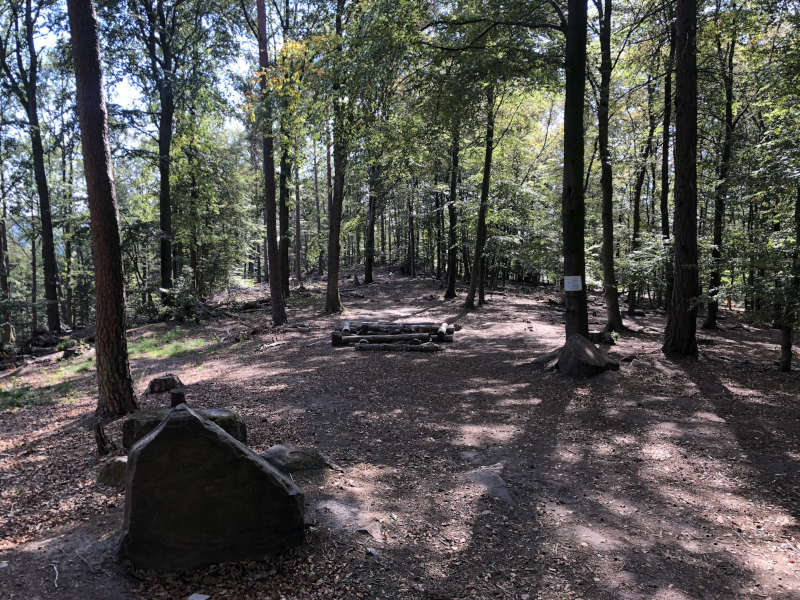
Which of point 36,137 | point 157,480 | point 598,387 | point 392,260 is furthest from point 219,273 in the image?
point 392,260

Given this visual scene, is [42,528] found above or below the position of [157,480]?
below

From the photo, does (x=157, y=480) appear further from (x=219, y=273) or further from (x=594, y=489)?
(x=219, y=273)

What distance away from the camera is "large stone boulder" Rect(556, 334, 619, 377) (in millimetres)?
8016

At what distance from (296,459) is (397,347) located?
7.01 metres

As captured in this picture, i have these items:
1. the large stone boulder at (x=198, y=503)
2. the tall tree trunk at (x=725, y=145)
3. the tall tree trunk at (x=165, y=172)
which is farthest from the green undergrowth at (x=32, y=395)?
the tall tree trunk at (x=725, y=145)

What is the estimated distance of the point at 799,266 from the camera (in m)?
6.57

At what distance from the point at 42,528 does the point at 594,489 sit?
4.66 metres

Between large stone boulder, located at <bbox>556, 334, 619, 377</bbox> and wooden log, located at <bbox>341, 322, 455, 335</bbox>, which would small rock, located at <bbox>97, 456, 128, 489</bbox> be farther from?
wooden log, located at <bbox>341, 322, 455, 335</bbox>

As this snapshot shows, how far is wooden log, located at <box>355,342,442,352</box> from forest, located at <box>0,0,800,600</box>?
0.31 feet

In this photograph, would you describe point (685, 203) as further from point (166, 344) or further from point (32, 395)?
point (166, 344)

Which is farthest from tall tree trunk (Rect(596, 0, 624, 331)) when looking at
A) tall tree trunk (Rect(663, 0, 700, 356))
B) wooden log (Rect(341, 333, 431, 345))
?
wooden log (Rect(341, 333, 431, 345))

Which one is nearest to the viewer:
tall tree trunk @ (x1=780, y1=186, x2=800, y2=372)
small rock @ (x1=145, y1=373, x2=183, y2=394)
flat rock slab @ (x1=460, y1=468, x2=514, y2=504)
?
flat rock slab @ (x1=460, y1=468, x2=514, y2=504)

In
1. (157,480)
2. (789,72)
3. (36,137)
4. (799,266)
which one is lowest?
(157,480)

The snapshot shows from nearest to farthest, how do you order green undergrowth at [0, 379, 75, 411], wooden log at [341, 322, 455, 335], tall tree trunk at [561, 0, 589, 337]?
green undergrowth at [0, 379, 75, 411]
tall tree trunk at [561, 0, 589, 337]
wooden log at [341, 322, 455, 335]
